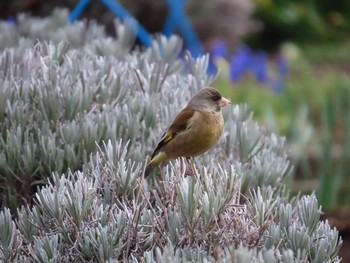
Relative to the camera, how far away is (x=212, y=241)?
229 centimetres

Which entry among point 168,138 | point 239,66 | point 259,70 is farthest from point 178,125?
point 259,70

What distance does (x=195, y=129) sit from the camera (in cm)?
337

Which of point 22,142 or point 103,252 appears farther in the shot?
point 22,142

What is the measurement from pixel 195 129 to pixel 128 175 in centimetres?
86

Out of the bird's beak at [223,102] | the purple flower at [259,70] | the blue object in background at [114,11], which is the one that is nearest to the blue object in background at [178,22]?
the purple flower at [259,70]

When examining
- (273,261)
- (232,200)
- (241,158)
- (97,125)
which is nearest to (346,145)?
(241,158)

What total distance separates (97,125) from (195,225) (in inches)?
33.8

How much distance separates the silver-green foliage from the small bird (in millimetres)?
63

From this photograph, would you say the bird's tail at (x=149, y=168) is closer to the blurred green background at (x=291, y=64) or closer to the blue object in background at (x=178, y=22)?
the blurred green background at (x=291, y=64)

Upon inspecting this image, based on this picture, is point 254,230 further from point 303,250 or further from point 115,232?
point 115,232

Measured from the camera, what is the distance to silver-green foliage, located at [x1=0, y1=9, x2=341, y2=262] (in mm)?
2281

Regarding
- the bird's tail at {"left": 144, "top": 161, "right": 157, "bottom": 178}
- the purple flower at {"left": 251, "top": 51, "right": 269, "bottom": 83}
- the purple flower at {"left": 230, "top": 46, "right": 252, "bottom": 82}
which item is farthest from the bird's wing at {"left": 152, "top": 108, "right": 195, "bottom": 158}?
the purple flower at {"left": 251, "top": 51, "right": 269, "bottom": 83}

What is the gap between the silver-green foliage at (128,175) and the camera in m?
2.28

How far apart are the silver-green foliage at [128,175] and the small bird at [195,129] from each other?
63 millimetres
